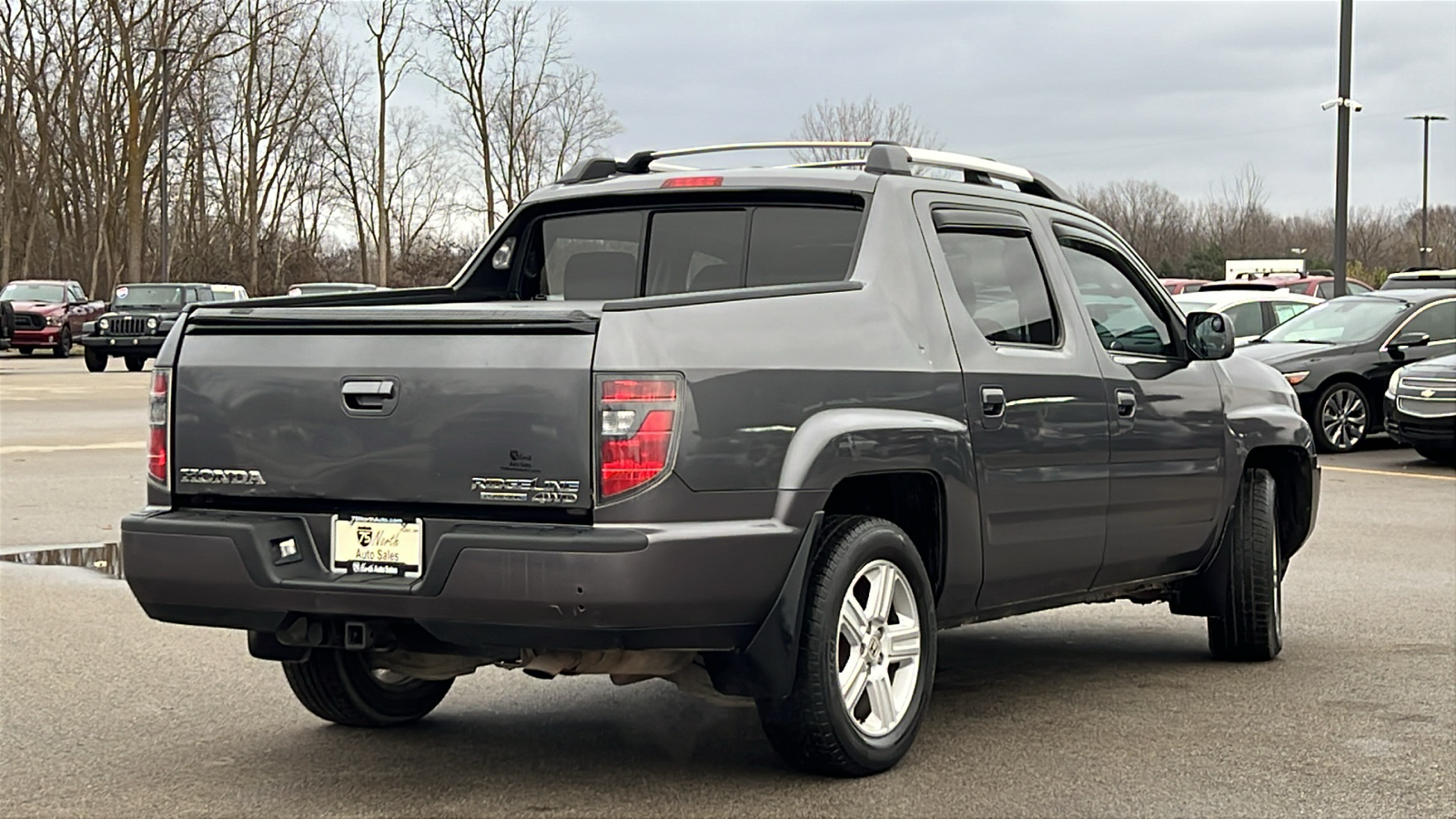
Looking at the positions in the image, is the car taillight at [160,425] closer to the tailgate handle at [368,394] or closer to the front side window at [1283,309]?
the tailgate handle at [368,394]

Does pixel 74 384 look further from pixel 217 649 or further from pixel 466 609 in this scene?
pixel 466 609

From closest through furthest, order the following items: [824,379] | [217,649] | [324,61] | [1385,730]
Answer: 1. [824,379]
2. [1385,730]
3. [217,649]
4. [324,61]

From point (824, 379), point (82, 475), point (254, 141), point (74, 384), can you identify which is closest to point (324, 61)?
point (254, 141)

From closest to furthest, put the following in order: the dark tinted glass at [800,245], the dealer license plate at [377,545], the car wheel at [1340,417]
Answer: the dealer license plate at [377,545] < the dark tinted glass at [800,245] < the car wheel at [1340,417]

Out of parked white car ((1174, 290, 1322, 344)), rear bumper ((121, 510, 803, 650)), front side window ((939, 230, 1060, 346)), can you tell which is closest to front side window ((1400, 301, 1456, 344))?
parked white car ((1174, 290, 1322, 344))

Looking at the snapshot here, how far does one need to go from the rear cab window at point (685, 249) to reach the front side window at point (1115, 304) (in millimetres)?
1095

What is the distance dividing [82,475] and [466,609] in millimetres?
11057

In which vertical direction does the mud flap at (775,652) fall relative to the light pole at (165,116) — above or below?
below

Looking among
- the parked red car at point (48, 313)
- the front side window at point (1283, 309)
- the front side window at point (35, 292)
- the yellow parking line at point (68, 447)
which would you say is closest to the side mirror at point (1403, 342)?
the front side window at point (1283, 309)

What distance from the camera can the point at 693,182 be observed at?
6336 mm

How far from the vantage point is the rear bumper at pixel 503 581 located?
4.73 m

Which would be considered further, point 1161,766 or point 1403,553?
point 1403,553

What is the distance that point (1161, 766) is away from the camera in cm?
562

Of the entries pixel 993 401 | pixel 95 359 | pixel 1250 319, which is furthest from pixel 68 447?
pixel 95 359
